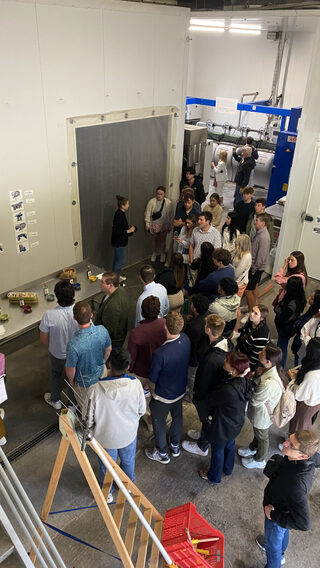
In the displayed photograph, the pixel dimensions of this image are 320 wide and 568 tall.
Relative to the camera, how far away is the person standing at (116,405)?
2889 millimetres

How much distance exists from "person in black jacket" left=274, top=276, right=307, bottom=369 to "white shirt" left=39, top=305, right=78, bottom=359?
2.19 metres

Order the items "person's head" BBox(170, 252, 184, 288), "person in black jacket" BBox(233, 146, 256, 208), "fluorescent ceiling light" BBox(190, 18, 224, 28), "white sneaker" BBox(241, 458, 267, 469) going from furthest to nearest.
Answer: "person in black jacket" BBox(233, 146, 256, 208) < "fluorescent ceiling light" BBox(190, 18, 224, 28) < "person's head" BBox(170, 252, 184, 288) < "white sneaker" BBox(241, 458, 267, 469)

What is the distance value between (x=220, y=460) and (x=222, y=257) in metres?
2.03

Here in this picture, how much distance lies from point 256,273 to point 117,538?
382 centimetres

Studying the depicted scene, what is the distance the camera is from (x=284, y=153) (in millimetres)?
8734

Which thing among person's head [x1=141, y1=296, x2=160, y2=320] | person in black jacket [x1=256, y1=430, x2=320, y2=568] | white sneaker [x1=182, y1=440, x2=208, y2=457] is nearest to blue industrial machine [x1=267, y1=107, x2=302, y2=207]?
person's head [x1=141, y1=296, x2=160, y2=320]

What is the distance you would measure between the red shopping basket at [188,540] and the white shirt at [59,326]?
5.47 feet

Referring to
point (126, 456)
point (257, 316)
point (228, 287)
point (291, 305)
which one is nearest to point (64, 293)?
point (126, 456)

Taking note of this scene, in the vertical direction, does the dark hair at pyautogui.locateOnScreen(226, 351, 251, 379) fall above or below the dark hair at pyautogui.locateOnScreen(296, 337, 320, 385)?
above

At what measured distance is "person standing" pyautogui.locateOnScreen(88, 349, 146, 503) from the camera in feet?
9.48

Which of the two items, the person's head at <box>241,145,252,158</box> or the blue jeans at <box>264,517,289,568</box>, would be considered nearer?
the blue jeans at <box>264,517,289,568</box>

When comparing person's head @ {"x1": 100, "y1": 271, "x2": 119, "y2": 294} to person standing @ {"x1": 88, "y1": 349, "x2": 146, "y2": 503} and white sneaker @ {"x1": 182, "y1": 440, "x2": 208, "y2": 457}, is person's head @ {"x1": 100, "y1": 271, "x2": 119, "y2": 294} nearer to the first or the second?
person standing @ {"x1": 88, "y1": 349, "x2": 146, "y2": 503}

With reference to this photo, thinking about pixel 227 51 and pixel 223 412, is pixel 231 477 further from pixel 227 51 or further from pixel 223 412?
pixel 227 51

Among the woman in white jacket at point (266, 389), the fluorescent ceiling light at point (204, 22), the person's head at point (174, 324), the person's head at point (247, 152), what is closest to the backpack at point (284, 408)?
the woman in white jacket at point (266, 389)
